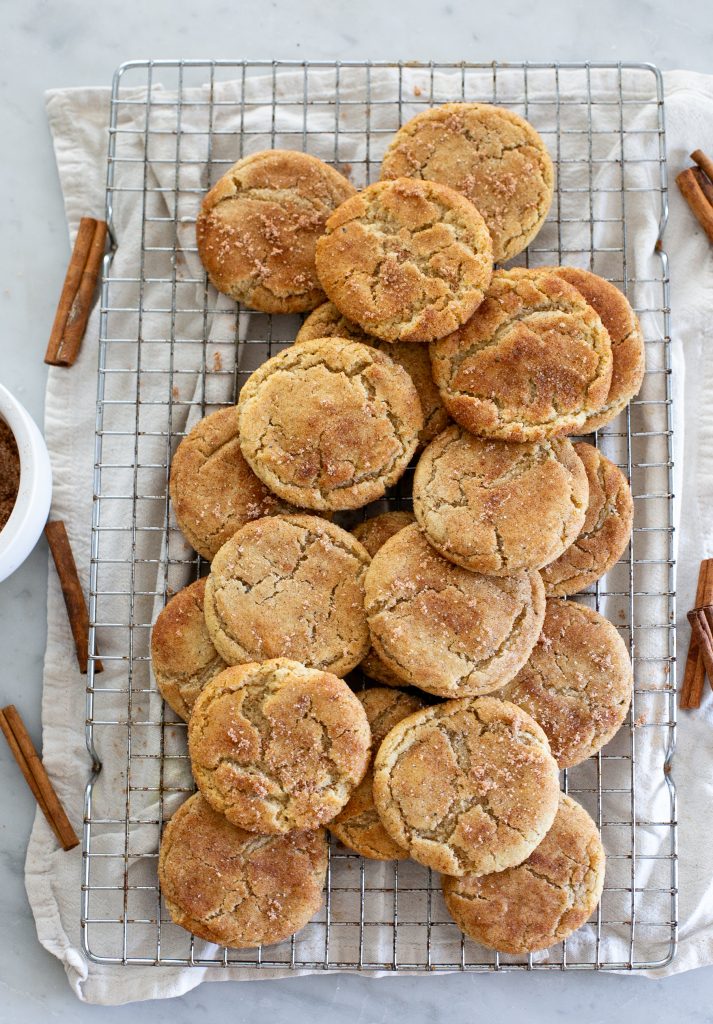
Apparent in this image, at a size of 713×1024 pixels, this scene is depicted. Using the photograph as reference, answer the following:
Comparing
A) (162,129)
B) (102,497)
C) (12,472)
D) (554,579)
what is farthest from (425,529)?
(162,129)

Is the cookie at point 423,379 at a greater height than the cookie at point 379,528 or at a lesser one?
greater

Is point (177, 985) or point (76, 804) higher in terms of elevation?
point (76, 804)

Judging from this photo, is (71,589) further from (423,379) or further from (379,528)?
(423,379)

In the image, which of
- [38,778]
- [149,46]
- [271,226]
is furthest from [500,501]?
[149,46]

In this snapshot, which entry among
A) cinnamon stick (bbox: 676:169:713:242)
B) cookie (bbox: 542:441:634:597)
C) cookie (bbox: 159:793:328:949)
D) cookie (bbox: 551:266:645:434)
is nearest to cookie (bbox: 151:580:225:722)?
cookie (bbox: 159:793:328:949)

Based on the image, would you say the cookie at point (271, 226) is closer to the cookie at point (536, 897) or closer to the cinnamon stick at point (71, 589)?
the cinnamon stick at point (71, 589)

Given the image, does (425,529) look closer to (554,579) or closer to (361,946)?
(554,579)

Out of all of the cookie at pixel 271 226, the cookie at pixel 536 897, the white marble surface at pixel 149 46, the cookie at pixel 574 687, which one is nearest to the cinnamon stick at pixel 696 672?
the cookie at pixel 574 687

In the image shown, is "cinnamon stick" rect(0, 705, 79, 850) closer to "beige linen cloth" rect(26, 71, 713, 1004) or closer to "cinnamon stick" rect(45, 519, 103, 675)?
"beige linen cloth" rect(26, 71, 713, 1004)
